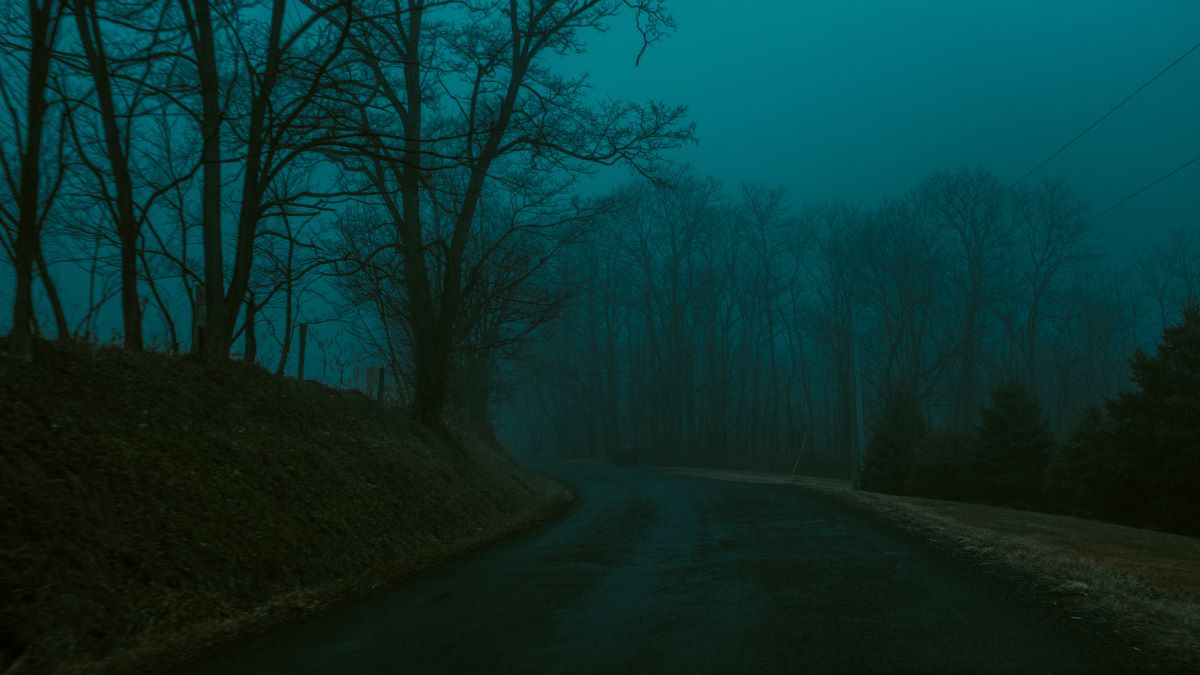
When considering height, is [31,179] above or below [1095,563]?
above

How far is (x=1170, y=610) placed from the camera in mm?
6484

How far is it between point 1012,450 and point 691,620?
23849 mm

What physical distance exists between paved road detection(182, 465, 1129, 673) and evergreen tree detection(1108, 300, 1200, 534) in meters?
11.3

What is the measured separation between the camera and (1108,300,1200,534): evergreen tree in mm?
18844

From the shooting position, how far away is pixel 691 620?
650 centimetres

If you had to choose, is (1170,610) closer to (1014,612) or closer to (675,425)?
(1014,612)

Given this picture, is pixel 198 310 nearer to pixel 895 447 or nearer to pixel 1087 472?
pixel 1087 472

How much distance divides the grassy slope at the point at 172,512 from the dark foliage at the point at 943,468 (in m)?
20.5

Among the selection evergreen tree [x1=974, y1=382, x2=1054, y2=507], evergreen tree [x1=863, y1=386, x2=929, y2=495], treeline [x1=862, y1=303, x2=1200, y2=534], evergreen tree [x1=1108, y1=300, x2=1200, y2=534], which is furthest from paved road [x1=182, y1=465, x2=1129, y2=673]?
evergreen tree [x1=863, y1=386, x2=929, y2=495]

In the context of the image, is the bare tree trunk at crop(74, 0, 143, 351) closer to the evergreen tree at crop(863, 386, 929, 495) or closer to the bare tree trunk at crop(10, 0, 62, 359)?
the bare tree trunk at crop(10, 0, 62, 359)

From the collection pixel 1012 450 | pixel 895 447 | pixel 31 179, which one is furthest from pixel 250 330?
pixel 895 447

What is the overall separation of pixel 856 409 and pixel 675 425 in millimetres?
28070

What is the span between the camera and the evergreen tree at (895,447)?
108 ft

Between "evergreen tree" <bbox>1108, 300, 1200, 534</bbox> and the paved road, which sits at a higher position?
"evergreen tree" <bbox>1108, 300, 1200, 534</bbox>
